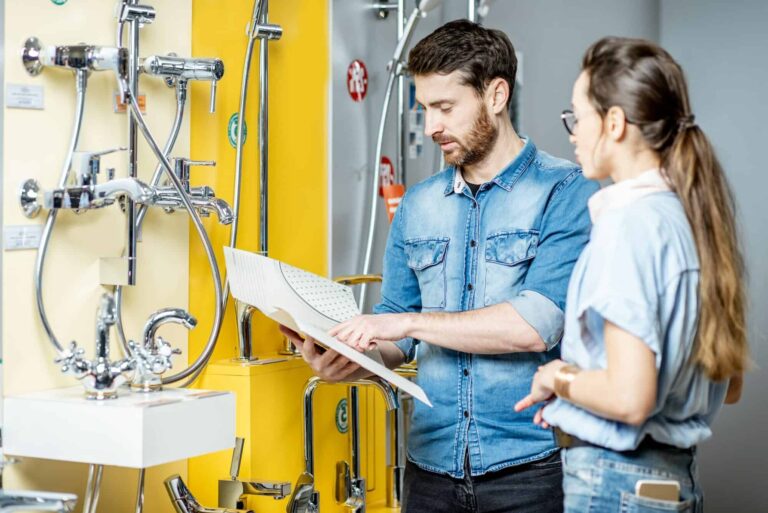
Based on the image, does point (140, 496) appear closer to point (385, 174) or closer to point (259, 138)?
point (259, 138)

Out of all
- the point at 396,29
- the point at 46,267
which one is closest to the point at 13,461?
the point at 46,267

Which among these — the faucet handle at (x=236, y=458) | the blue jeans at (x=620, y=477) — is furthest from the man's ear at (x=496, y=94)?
the faucet handle at (x=236, y=458)

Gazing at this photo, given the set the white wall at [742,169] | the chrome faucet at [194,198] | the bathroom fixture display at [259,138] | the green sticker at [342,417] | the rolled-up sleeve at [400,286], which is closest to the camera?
the rolled-up sleeve at [400,286]

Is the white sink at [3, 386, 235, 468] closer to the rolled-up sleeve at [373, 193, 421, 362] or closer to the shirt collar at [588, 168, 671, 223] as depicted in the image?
the rolled-up sleeve at [373, 193, 421, 362]

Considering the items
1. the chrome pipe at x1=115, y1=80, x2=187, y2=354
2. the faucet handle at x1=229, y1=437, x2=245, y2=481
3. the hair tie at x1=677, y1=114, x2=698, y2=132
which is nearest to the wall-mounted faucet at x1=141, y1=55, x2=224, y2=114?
the chrome pipe at x1=115, y1=80, x2=187, y2=354

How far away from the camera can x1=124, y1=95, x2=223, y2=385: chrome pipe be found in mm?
2051

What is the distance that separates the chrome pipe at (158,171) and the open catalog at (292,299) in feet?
1.38

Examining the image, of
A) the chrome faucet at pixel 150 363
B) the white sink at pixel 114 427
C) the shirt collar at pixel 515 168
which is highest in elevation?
the shirt collar at pixel 515 168

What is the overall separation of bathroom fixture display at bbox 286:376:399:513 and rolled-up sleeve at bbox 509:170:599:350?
0.43m

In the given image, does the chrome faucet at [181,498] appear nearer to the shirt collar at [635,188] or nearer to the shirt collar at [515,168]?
the shirt collar at [515,168]

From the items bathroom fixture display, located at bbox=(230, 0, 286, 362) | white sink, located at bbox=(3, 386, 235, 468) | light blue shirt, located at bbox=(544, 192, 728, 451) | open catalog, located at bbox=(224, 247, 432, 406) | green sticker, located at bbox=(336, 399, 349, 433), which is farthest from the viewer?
green sticker, located at bbox=(336, 399, 349, 433)

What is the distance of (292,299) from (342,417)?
98 centimetres

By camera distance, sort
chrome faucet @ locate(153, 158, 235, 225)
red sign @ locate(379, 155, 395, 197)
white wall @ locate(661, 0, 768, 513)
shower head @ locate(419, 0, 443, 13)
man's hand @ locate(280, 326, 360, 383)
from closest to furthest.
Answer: man's hand @ locate(280, 326, 360, 383)
chrome faucet @ locate(153, 158, 235, 225)
shower head @ locate(419, 0, 443, 13)
red sign @ locate(379, 155, 395, 197)
white wall @ locate(661, 0, 768, 513)

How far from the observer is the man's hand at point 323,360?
1.87m
